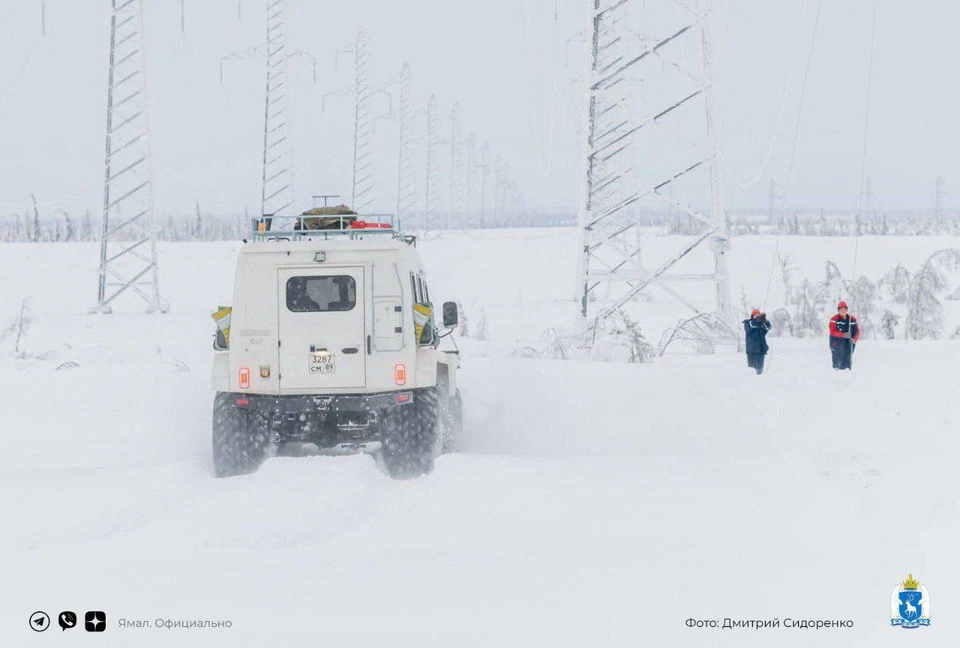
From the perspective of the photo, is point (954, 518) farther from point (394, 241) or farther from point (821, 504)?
point (394, 241)

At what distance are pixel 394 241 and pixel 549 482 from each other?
9.82 ft

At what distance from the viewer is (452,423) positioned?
13.7 m

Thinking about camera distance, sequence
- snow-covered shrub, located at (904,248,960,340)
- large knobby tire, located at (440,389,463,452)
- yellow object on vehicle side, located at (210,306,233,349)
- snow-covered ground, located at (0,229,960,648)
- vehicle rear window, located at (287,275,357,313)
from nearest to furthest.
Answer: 1. snow-covered ground, located at (0,229,960,648)
2. vehicle rear window, located at (287,275,357,313)
3. yellow object on vehicle side, located at (210,306,233,349)
4. large knobby tire, located at (440,389,463,452)
5. snow-covered shrub, located at (904,248,960,340)

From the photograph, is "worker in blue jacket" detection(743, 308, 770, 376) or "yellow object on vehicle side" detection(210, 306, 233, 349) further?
"worker in blue jacket" detection(743, 308, 770, 376)

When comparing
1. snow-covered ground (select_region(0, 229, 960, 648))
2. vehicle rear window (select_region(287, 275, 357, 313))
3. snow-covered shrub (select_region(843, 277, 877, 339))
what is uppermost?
snow-covered shrub (select_region(843, 277, 877, 339))

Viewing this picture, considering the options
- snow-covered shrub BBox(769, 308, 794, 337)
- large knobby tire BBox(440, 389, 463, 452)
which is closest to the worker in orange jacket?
large knobby tire BBox(440, 389, 463, 452)

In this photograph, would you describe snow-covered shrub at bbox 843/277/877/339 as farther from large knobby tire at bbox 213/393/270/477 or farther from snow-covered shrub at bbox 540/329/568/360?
large knobby tire at bbox 213/393/270/477

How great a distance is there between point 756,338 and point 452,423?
696 centimetres

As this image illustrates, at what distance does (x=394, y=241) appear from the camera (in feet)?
39.3

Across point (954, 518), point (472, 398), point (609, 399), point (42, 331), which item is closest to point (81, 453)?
point (472, 398)

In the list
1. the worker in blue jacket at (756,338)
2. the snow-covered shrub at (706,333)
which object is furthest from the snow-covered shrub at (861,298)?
the worker in blue jacket at (756,338)

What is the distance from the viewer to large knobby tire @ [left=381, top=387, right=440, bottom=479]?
37.9 ft

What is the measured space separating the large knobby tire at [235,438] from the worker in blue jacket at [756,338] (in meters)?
9.37

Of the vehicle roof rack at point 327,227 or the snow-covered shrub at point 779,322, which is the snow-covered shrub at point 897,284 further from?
the vehicle roof rack at point 327,227
